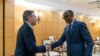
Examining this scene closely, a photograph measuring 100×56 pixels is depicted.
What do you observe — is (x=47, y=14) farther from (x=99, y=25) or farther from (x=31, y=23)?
(x=31, y=23)

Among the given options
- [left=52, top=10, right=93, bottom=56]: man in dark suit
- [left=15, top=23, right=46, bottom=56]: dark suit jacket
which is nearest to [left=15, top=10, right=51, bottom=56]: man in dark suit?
[left=15, top=23, right=46, bottom=56]: dark suit jacket

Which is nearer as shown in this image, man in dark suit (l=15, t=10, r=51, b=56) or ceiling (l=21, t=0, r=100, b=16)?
man in dark suit (l=15, t=10, r=51, b=56)

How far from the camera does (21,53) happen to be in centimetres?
247

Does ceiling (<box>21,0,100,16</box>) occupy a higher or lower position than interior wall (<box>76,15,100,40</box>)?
higher

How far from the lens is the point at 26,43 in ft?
7.96

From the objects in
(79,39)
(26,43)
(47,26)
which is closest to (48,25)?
(47,26)

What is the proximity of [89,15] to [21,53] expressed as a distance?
10.4 meters

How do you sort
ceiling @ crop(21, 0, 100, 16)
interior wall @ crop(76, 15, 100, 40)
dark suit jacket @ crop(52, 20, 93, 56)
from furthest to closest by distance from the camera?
interior wall @ crop(76, 15, 100, 40), ceiling @ crop(21, 0, 100, 16), dark suit jacket @ crop(52, 20, 93, 56)

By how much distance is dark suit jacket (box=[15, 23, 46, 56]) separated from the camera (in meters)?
2.42

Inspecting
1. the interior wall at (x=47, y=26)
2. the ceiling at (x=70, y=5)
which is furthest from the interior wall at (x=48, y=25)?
the ceiling at (x=70, y=5)

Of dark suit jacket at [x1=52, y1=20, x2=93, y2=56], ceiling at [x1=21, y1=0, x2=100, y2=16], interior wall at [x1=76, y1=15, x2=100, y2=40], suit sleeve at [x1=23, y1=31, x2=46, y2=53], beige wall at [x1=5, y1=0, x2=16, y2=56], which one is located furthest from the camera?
interior wall at [x1=76, y1=15, x2=100, y2=40]

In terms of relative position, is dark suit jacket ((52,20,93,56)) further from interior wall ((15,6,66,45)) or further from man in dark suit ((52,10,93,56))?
interior wall ((15,6,66,45))

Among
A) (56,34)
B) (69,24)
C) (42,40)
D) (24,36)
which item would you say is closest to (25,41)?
(24,36)

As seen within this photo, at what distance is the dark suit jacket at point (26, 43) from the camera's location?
2.42m
